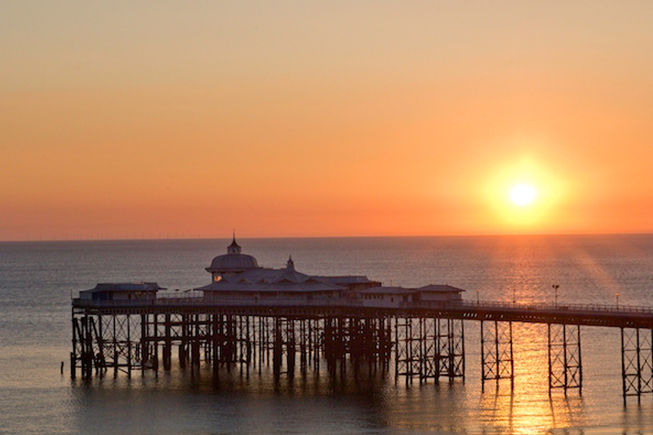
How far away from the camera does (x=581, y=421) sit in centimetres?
8312

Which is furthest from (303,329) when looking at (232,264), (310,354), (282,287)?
(232,264)

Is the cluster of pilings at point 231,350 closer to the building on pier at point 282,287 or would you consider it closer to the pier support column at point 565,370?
the building on pier at point 282,287

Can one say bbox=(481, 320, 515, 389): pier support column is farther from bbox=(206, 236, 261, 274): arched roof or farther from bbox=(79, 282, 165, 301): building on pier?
bbox=(79, 282, 165, 301): building on pier

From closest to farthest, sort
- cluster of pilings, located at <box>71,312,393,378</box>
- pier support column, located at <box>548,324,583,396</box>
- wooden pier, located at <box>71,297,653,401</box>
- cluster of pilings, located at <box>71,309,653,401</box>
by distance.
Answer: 1. pier support column, located at <box>548,324,583,396</box>
2. wooden pier, located at <box>71,297,653,401</box>
3. cluster of pilings, located at <box>71,309,653,401</box>
4. cluster of pilings, located at <box>71,312,393,378</box>

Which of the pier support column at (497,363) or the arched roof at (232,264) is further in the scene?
the arched roof at (232,264)

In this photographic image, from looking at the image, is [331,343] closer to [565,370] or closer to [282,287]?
[282,287]

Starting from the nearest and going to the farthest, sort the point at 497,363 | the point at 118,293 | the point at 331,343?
the point at 497,363
the point at 118,293
the point at 331,343

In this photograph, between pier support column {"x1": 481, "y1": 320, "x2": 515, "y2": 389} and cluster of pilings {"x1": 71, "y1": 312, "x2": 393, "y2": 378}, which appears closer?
pier support column {"x1": 481, "y1": 320, "x2": 515, "y2": 389}

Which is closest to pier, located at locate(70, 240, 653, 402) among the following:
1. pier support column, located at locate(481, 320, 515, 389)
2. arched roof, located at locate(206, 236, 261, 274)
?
pier support column, located at locate(481, 320, 515, 389)

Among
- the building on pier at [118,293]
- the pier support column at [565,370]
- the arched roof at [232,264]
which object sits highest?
the arched roof at [232,264]

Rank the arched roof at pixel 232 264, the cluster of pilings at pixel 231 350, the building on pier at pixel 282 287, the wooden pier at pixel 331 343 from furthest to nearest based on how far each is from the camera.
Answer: the arched roof at pixel 232 264 < the building on pier at pixel 282 287 < the cluster of pilings at pixel 231 350 < the wooden pier at pixel 331 343

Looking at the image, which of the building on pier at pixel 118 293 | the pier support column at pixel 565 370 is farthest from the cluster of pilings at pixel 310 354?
the building on pier at pixel 118 293

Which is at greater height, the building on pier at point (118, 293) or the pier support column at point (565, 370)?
the building on pier at point (118, 293)

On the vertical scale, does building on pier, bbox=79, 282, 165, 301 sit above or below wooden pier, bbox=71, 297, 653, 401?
above
